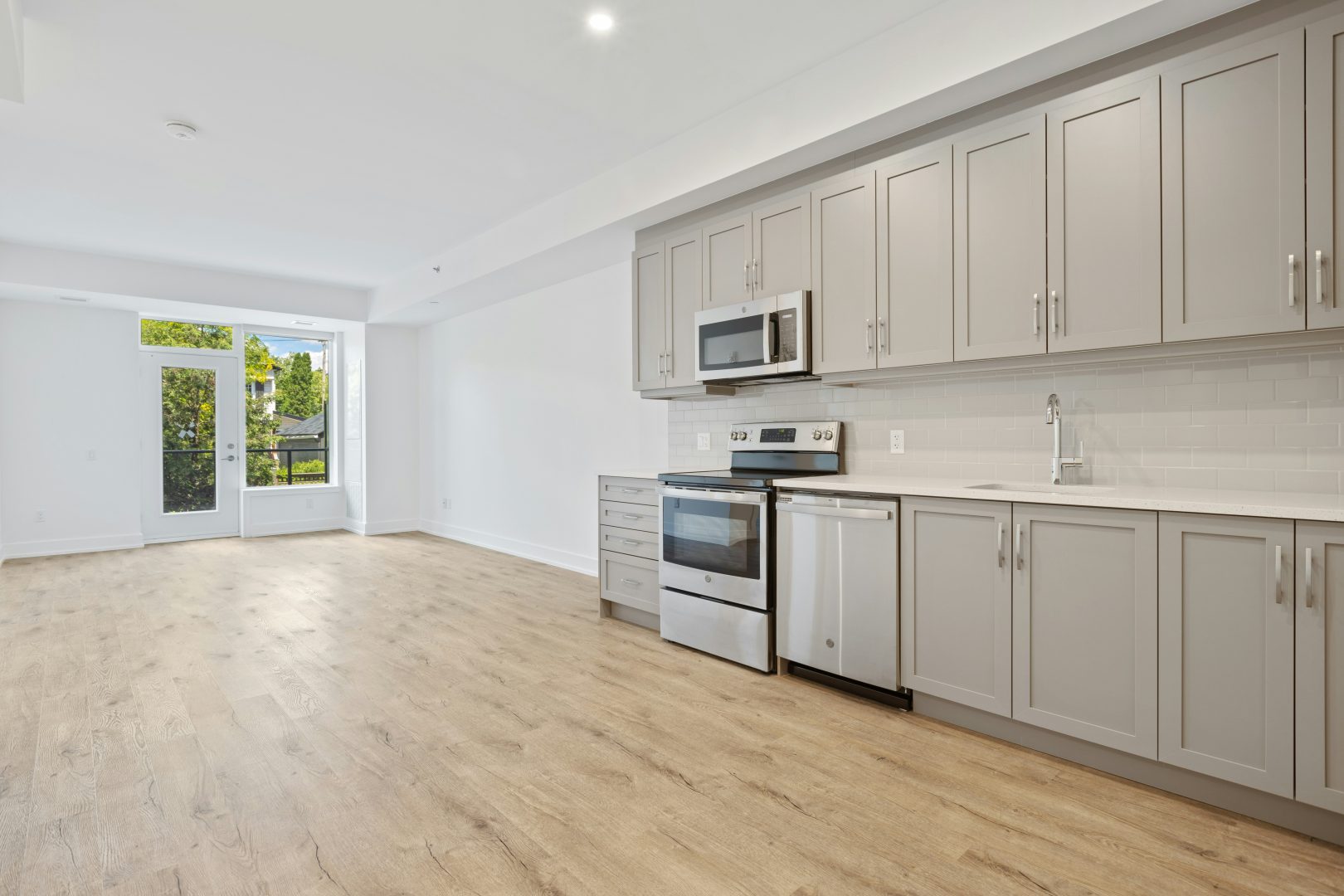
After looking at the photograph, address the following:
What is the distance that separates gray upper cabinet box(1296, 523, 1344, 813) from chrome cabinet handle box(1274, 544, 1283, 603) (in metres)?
0.03

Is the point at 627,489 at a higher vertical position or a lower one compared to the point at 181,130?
lower

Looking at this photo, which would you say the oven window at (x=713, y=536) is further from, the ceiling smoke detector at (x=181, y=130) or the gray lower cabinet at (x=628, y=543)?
the ceiling smoke detector at (x=181, y=130)

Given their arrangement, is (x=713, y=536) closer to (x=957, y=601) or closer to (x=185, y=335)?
(x=957, y=601)

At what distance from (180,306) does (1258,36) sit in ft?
26.3

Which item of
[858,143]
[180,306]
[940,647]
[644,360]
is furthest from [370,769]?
[180,306]

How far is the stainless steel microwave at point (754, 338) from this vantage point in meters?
3.30

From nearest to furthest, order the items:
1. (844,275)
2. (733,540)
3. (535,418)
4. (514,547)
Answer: (844,275) < (733,540) < (535,418) < (514,547)

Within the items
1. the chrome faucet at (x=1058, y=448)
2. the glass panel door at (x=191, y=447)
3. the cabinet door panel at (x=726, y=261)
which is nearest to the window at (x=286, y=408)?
the glass panel door at (x=191, y=447)

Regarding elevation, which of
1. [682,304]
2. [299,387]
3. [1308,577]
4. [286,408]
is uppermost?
[682,304]

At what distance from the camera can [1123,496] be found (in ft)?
7.27

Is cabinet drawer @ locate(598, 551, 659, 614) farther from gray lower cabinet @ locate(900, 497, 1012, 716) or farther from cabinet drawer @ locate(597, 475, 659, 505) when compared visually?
gray lower cabinet @ locate(900, 497, 1012, 716)

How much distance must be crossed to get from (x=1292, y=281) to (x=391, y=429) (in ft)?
25.7

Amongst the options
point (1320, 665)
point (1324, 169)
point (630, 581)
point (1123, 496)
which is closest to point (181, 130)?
point (630, 581)

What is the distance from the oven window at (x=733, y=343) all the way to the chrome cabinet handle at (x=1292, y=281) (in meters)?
1.95
